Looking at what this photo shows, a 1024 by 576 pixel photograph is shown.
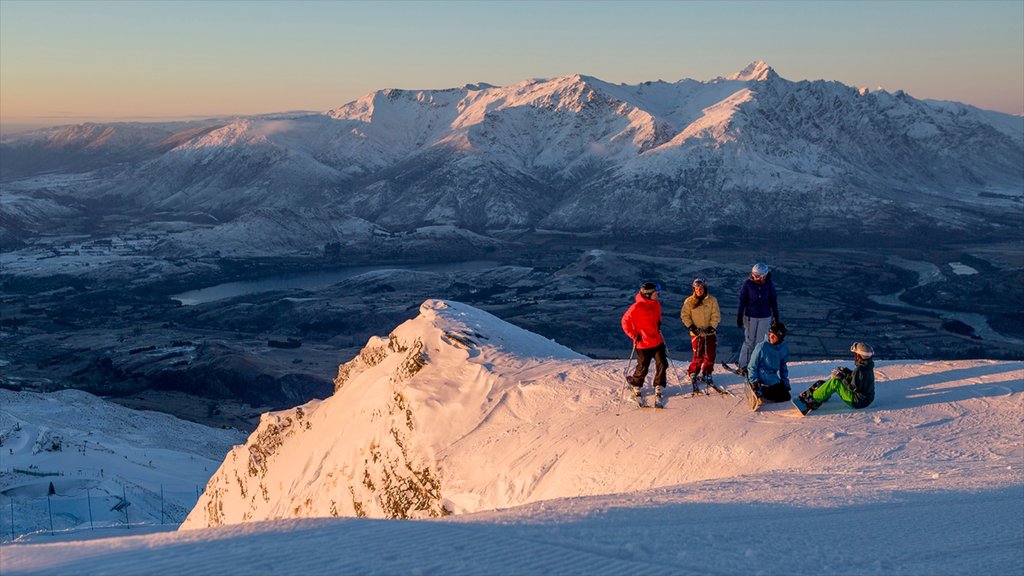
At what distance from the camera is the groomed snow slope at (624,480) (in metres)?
9.85

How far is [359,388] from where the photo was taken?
27.3 metres

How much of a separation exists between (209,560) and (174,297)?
462ft

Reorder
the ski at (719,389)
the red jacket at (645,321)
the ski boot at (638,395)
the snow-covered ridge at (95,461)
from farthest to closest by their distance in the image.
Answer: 1. the snow-covered ridge at (95,461)
2. the ski boot at (638,395)
3. the ski at (719,389)
4. the red jacket at (645,321)

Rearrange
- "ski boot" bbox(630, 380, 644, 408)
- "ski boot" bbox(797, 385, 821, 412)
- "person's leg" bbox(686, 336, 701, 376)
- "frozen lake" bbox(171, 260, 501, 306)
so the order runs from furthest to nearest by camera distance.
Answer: "frozen lake" bbox(171, 260, 501, 306), "ski boot" bbox(630, 380, 644, 408), "person's leg" bbox(686, 336, 701, 376), "ski boot" bbox(797, 385, 821, 412)

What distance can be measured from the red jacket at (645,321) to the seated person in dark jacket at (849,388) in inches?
108

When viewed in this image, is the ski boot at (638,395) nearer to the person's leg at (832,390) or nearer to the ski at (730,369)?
the ski at (730,369)

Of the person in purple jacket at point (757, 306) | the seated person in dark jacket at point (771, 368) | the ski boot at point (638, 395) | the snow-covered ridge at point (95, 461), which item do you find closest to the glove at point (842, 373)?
the seated person in dark jacket at point (771, 368)

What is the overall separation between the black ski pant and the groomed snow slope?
591 mm

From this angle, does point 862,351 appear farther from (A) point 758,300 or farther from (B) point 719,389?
(B) point 719,389

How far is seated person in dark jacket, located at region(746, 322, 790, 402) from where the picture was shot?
1608 centimetres

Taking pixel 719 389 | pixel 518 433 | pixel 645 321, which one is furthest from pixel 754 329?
pixel 518 433

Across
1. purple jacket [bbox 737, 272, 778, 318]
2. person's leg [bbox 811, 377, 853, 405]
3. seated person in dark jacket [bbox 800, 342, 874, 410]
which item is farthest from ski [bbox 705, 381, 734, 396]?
person's leg [bbox 811, 377, 853, 405]

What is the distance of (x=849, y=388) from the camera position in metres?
16.2

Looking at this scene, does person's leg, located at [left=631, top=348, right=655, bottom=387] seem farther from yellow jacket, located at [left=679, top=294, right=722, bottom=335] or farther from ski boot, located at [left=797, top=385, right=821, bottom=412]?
ski boot, located at [left=797, top=385, right=821, bottom=412]
